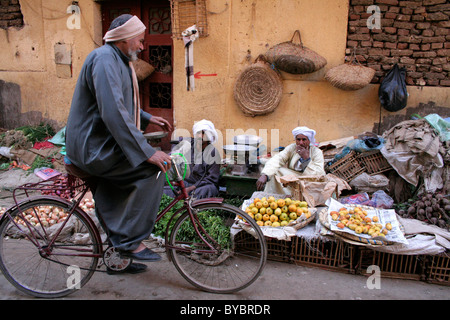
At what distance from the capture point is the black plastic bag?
202 inches

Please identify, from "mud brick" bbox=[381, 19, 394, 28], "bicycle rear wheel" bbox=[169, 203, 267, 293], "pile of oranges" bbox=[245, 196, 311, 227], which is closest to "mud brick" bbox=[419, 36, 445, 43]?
"mud brick" bbox=[381, 19, 394, 28]

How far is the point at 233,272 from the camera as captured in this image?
350cm

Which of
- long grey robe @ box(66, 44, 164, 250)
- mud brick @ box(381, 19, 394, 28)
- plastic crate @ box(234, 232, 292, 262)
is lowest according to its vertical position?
plastic crate @ box(234, 232, 292, 262)

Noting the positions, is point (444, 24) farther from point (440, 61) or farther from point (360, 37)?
point (360, 37)

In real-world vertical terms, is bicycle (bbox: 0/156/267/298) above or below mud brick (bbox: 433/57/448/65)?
below

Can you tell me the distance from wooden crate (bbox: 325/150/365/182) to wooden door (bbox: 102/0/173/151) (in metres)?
3.13

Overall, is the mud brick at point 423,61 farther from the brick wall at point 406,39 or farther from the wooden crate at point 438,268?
the wooden crate at point 438,268

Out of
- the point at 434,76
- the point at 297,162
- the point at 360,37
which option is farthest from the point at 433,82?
the point at 297,162

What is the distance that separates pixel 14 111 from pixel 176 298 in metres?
6.57

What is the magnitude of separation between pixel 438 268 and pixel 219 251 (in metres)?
2.05

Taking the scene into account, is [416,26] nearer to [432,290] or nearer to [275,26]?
[275,26]

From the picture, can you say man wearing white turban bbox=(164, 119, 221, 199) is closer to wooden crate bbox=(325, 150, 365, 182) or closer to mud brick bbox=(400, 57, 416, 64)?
wooden crate bbox=(325, 150, 365, 182)

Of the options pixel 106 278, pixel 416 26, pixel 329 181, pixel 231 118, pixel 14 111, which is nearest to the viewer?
pixel 106 278
